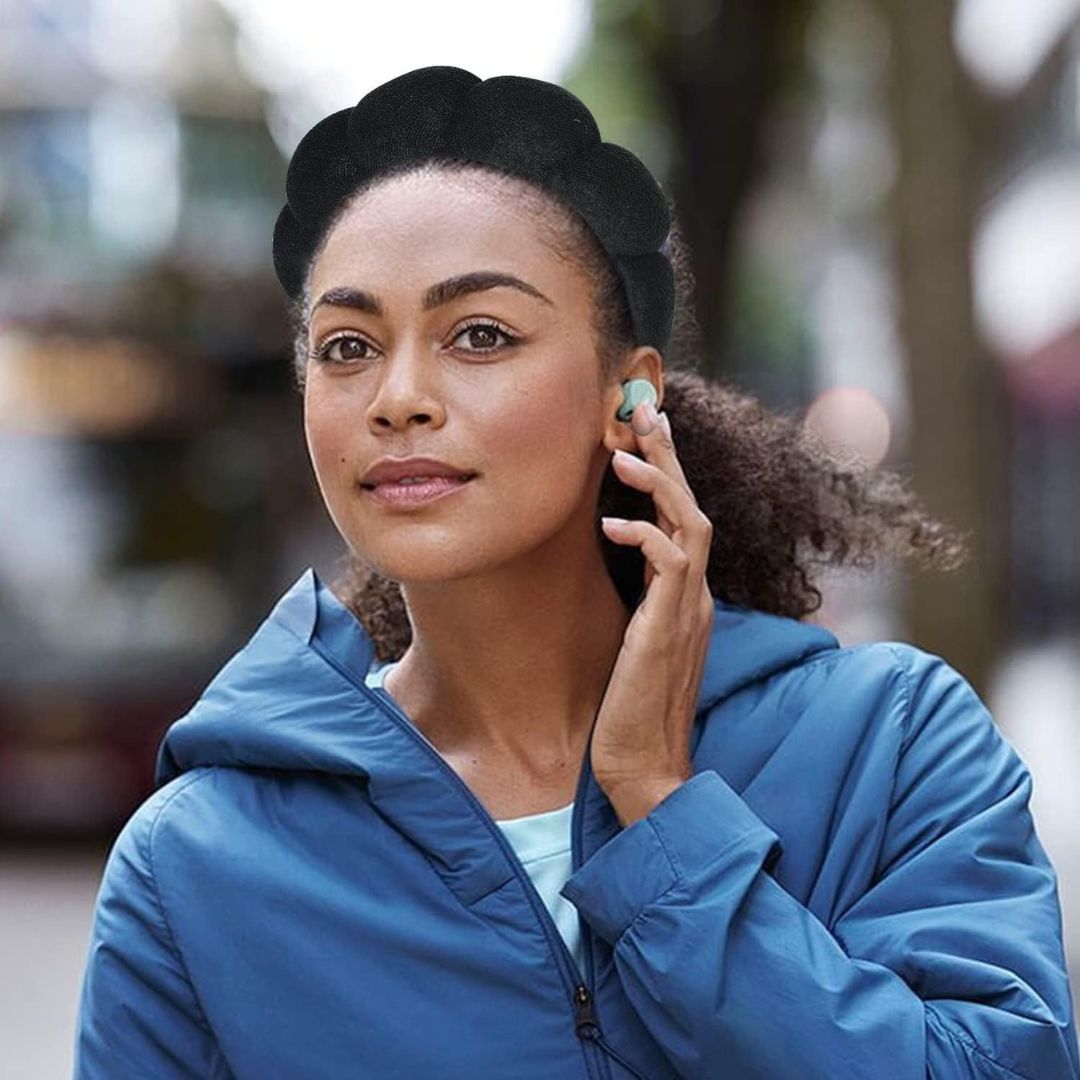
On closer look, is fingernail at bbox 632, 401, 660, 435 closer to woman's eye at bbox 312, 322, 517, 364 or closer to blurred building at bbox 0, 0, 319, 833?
woman's eye at bbox 312, 322, 517, 364

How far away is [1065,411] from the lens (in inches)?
1145

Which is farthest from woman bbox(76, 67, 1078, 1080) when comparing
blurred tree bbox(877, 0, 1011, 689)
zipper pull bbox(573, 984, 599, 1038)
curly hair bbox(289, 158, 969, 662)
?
blurred tree bbox(877, 0, 1011, 689)

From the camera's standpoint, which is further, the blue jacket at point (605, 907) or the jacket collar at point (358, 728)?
the jacket collar at point (358, 728)

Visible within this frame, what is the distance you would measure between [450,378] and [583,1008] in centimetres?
70

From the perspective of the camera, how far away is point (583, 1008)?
7.65 feet

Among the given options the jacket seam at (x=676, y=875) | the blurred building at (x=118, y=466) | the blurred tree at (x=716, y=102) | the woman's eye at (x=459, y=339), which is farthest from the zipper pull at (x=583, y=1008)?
the blurred building at (x=118, y=466)

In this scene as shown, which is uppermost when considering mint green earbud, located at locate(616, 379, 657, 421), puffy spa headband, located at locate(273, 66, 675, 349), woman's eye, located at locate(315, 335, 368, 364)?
puffy spa headband, located at locate(273, 66, 675, 349)

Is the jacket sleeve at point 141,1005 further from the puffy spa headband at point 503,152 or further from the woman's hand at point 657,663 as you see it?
the puffy spa headband at point 503,152

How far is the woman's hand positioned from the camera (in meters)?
2.37

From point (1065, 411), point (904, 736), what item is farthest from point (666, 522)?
point (1065, 411)

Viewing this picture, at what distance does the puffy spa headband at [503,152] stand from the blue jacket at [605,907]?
505 mm

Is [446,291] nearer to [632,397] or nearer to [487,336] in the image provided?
[487,336]

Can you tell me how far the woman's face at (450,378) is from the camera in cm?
240

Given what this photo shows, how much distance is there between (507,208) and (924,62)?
17.8 ft
